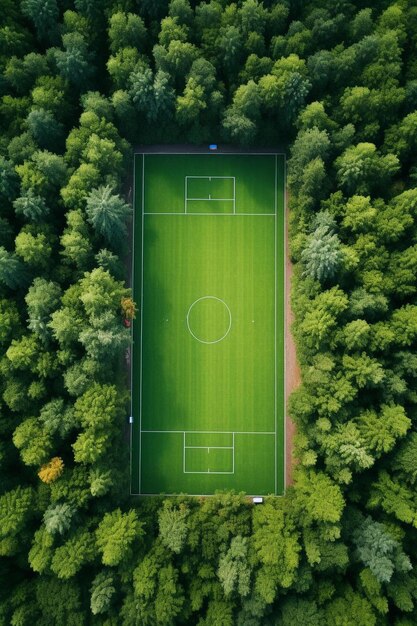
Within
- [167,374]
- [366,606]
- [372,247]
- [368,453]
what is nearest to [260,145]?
[372,247]

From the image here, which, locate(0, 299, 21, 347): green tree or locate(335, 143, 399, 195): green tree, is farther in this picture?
locate(335, 143, 399, 195): green tree

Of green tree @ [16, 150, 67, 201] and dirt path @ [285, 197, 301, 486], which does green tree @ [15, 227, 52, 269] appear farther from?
dirt path @ [285, 197, 301, 486]

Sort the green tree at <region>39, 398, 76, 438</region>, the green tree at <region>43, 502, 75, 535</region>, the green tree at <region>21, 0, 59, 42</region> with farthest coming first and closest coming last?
1. the green tree at <region>21, 0, 59, 42</region>
2. the green tree at <region>39, 398, 76, 438</region>
3. the green tree at <region>43, 502, 75, 535</region>

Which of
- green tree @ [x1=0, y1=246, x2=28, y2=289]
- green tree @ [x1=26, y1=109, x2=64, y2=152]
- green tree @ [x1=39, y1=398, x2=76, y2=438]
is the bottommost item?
green tree @ [x1=39, y1=398, x2=76, y2=438]

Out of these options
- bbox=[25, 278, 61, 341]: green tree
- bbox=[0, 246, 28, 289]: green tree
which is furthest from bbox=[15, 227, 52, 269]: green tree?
bbox=[25, 278, 61, 341]: green tree

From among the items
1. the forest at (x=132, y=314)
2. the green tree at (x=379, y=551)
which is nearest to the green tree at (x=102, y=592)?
the forest at (x=132, y=314)

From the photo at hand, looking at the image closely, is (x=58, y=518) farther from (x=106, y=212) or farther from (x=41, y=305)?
(x=106, y=212)

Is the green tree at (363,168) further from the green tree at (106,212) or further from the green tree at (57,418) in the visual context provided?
the green tree at (57,418)
